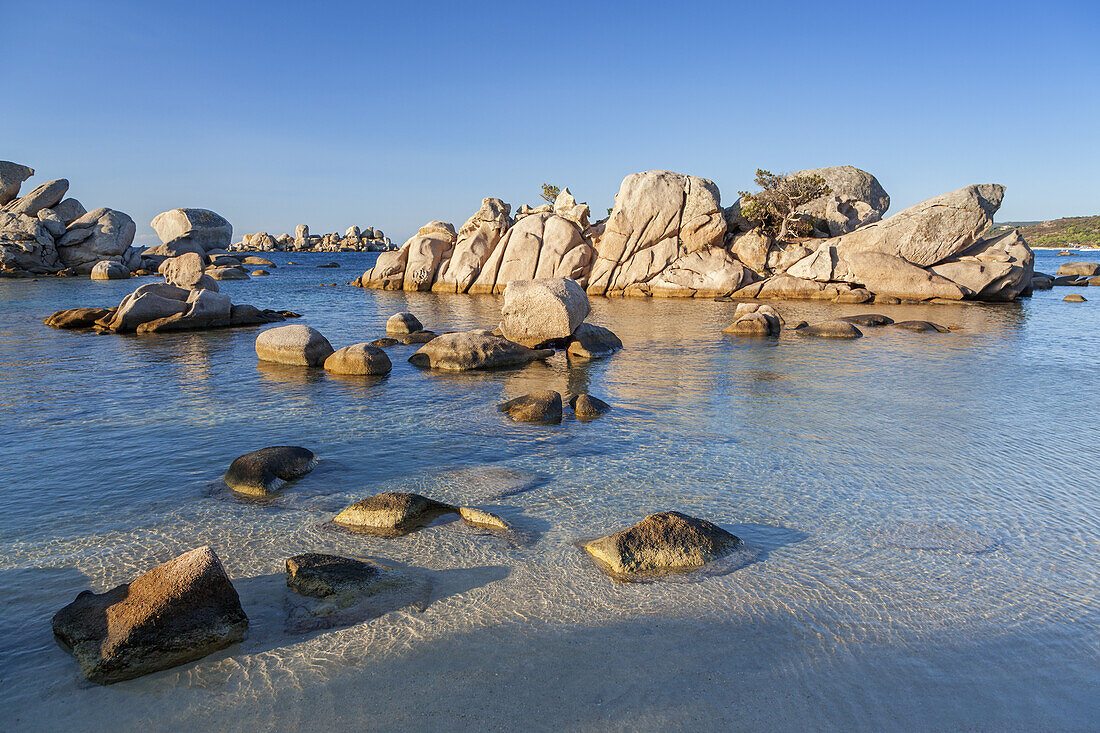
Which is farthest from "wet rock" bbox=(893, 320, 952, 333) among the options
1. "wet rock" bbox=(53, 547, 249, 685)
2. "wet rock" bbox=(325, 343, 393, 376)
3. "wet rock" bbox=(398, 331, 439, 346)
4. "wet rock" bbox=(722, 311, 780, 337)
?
"wet rock" bbox=(53, 547, 249, 685)

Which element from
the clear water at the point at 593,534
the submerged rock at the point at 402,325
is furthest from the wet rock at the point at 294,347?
the submerged rock at the point at 402,325

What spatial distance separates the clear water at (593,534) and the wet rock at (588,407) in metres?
0.33

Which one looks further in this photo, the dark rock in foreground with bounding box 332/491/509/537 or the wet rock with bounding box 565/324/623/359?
the wet rock with bounding box 565/324/623/359

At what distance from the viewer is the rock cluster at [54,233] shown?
174 ft

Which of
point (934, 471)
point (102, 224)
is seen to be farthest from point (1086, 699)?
point (102, 224)

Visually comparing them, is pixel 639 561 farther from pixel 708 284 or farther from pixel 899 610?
pixel 708 284

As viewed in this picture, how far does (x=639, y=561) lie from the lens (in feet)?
21.4

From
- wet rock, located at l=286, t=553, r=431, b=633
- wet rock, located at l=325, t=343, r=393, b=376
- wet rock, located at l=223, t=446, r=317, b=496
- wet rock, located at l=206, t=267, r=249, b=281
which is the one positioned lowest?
wet rock, located at l=286, t=553, r=431, b=633

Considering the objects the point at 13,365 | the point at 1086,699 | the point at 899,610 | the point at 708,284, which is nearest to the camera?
the point at 1086,699

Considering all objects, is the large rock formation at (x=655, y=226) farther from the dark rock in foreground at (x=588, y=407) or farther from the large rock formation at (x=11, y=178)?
the large rock formation at (x=11, y=178)

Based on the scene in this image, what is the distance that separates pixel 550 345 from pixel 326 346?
6680 millimetres

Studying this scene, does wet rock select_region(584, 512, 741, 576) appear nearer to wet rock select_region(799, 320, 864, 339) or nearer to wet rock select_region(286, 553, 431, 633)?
wet rock select_region(286, 553, 431, 633)

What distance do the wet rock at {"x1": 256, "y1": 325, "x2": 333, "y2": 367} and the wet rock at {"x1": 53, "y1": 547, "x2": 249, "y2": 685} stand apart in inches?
489

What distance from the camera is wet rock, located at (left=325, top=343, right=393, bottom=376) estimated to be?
650 inches
